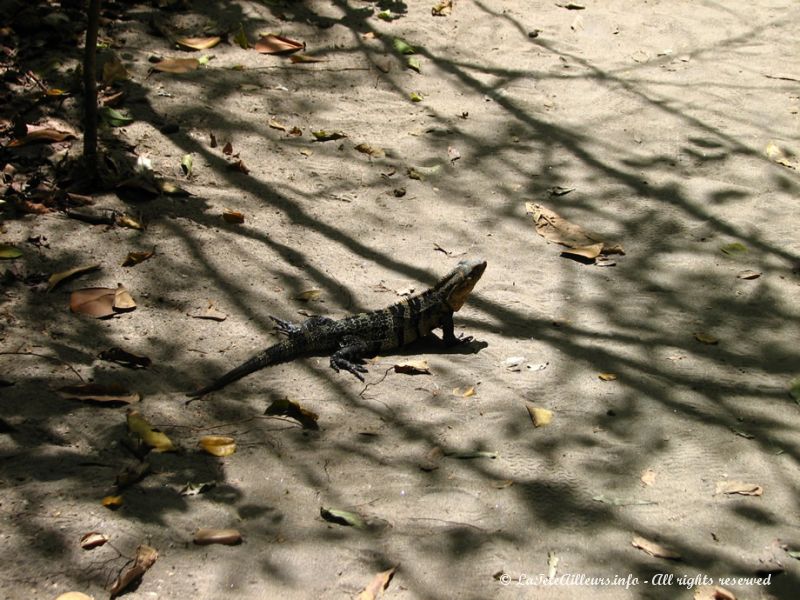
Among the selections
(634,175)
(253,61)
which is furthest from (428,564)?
(253,61)

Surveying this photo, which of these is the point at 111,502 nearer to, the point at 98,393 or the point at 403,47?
the point at 98,393

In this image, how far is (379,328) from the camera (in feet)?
16.8

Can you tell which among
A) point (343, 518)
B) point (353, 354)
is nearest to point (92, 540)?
point (343, 518)

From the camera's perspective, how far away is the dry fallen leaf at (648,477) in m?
3.88

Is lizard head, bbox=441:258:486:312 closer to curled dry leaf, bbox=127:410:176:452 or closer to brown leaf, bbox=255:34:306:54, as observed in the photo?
curled dry leaf, bbox=127:410:176:452

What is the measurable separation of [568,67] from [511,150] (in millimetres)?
1830

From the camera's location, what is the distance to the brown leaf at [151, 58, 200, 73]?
747cm

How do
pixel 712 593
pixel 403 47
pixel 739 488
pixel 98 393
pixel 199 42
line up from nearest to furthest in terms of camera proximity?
pixel 712 593, pixel 739 488, pixel 98 393, pixel 199 42, pixel 403 47

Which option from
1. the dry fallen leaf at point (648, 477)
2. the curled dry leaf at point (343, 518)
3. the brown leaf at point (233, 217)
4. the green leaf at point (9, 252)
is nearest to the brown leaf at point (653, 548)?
the dry fallen leaf at point (648, 477)

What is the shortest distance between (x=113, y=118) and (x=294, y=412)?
3.62m

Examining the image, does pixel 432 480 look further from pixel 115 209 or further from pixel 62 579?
pixel 115 209

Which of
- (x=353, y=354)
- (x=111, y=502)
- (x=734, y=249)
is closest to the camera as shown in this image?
(x=111, y=502)

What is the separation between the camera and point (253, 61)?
7.98 meters

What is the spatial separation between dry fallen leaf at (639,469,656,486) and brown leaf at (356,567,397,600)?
1.36 m
